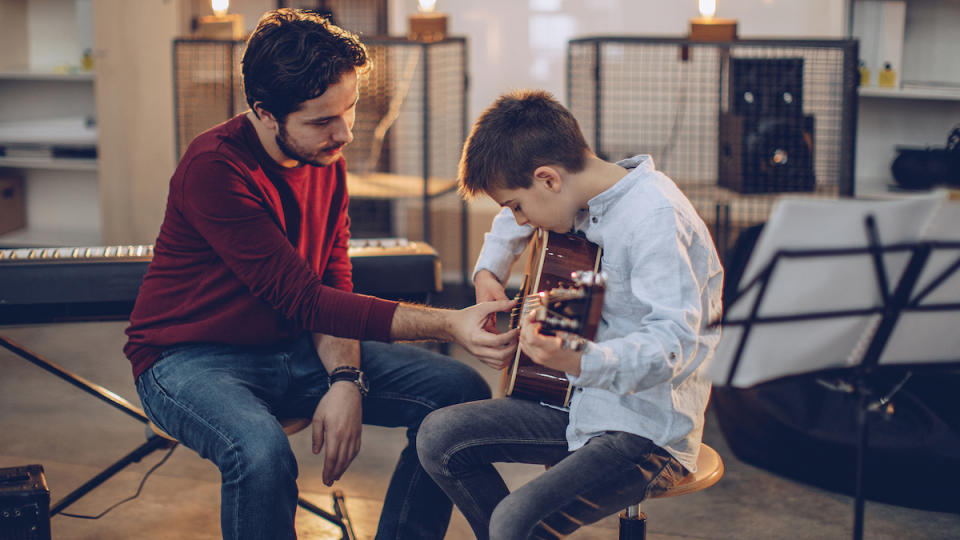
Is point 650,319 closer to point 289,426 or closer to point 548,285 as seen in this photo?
point 548,285

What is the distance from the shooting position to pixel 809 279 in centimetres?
133

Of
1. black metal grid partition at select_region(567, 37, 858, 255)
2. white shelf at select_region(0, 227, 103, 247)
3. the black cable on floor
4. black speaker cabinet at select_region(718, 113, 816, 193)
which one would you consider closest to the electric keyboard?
the black cable on floor

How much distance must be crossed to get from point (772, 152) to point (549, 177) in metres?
1.57

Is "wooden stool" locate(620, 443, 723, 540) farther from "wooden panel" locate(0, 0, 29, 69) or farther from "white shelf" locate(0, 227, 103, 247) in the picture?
"wooden panel" locate(0, 0, 29, 69)

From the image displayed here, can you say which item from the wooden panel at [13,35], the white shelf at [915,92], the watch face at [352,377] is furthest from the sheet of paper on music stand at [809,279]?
the wooden panel at [13,35]

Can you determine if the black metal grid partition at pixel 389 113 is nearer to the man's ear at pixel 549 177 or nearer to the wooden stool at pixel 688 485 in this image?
the man's ear at pixel 549 177

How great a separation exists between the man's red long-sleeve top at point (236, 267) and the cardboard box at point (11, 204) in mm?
3397

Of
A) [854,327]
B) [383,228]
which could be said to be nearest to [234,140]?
[854,327]

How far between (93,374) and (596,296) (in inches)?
102

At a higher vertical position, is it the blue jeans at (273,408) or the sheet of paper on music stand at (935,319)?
the sheet of paper on music stand at (935,319)

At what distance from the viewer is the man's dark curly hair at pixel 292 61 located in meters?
1.78

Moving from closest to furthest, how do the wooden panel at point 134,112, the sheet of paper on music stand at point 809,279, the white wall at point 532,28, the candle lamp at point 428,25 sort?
the sheet of paper on music stand at point 809,279, the candle lamp at point 428,25, the white wall at point 532,28, the wooden panel at point 134,112

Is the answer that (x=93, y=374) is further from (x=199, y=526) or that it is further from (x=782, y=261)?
(x=782, y=261)

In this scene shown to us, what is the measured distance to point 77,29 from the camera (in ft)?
15.8
